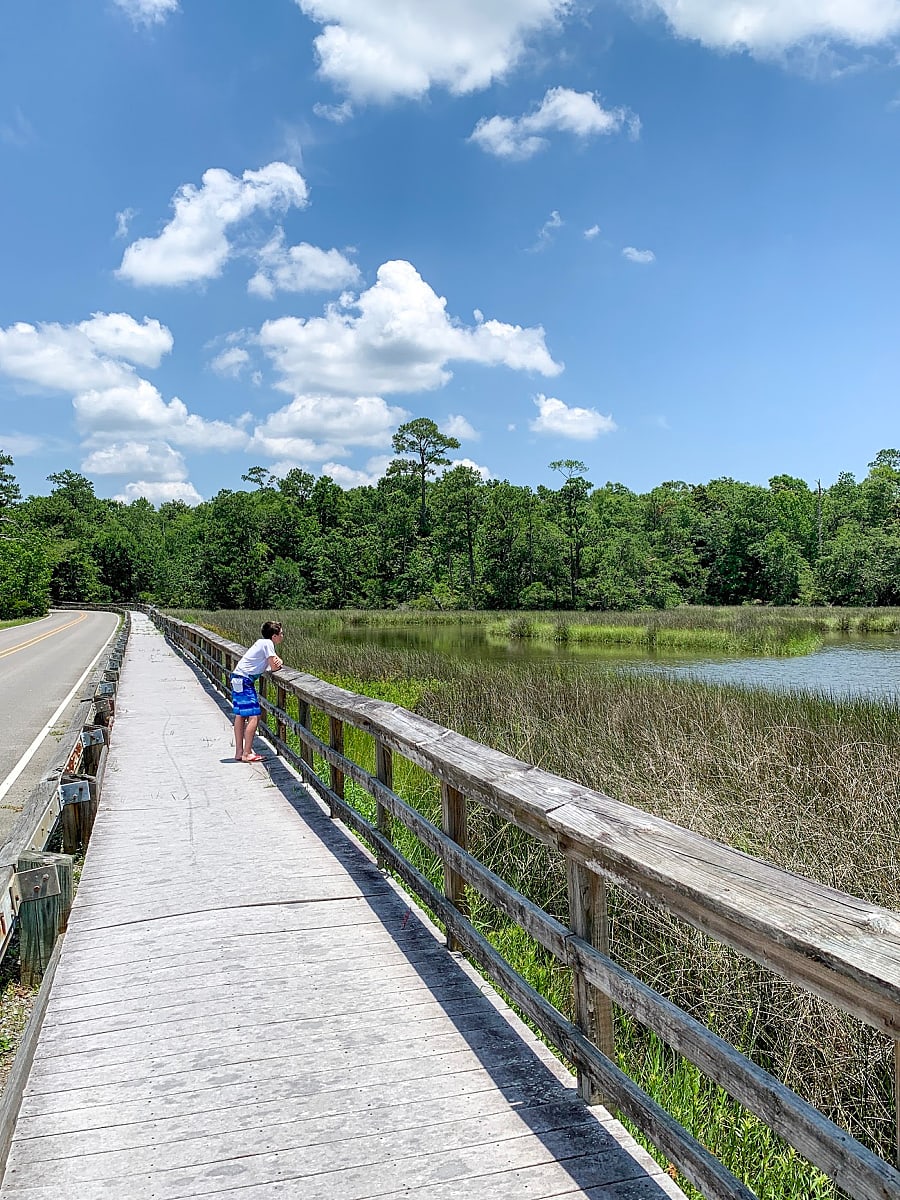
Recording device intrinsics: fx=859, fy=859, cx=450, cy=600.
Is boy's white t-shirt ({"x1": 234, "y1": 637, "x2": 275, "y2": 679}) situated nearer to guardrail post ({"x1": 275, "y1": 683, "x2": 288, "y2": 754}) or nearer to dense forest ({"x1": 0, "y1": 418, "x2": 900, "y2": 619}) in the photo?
guardrail post ({"x1": 275, "y1": 683, "x2": 288, "y2": 754})

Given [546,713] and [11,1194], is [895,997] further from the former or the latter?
[546,713]

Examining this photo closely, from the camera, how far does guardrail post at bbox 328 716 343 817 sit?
242 inches

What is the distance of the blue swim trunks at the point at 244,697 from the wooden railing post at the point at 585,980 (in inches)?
243

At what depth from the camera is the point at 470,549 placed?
75.0 meters

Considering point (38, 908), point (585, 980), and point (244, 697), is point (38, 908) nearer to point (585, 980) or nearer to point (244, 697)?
point (585, 980)

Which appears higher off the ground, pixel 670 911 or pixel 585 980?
pixel 670 911

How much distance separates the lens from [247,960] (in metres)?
3.87

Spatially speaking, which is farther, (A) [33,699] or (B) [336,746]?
(A) [33,699]

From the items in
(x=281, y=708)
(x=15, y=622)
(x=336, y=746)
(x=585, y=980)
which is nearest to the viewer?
(x=585, y=980)

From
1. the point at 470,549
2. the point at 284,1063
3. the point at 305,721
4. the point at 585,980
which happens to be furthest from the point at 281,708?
the point at 470,549

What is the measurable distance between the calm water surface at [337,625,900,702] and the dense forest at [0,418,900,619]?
31.7 metres

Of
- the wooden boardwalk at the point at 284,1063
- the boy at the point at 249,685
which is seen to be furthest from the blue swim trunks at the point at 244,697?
the wooden boardwalk at the point at 284,1063

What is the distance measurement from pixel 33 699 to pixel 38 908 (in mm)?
12951

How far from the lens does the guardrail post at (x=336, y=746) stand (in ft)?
20.2
